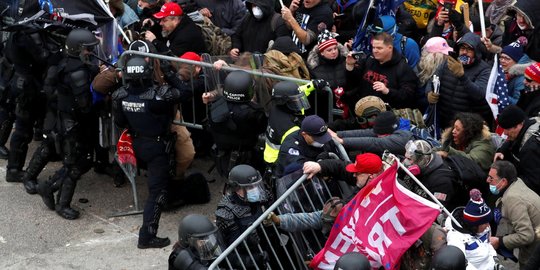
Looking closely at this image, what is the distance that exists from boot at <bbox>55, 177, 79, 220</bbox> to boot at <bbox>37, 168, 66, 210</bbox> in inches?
4.5

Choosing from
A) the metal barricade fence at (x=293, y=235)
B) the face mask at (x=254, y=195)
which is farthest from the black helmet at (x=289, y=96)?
the face mask at (x=254, y=195)

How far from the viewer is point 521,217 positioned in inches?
318

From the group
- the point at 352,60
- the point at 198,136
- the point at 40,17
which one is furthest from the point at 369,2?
the point at 40,17

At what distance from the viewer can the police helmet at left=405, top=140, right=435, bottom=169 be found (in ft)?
27.9

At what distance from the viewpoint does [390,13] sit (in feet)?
36.2

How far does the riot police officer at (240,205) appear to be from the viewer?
311 inches

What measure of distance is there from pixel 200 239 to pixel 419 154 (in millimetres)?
2206

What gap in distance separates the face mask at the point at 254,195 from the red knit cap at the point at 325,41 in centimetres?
285

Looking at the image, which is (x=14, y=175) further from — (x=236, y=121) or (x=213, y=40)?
(x=236, y=121)

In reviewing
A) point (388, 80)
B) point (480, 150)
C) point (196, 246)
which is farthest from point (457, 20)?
point (196, 246)

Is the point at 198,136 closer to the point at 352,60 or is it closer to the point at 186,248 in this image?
the point at 352,60

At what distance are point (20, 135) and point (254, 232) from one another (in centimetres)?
470

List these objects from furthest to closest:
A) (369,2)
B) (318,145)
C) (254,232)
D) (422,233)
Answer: (369,2)
(318,145)
(254,232)
(422,233)

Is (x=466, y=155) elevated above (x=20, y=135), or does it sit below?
above
